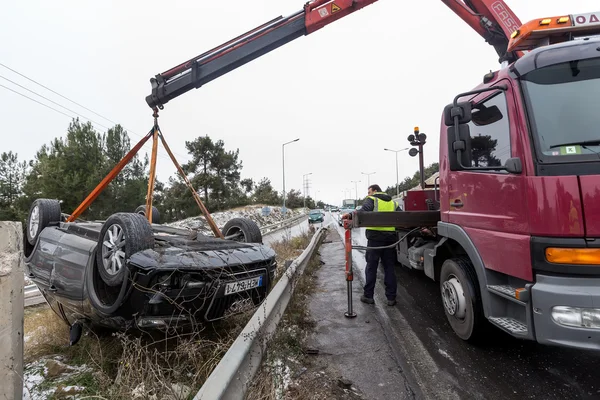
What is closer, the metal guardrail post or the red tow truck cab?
the red tow truck cab

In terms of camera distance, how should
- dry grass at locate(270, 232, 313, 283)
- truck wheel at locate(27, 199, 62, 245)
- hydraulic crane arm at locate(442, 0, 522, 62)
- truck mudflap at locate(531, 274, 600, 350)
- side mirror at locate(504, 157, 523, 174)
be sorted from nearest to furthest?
truck mudflap at locate(531, 274, 600, 350) → side mirror at locate(504, 157, 523, 174) → truck wheel at locate(27, 199, 62, 245) → hydraulic crane arm at locate(442, 0, 522, 62) → dry grass at locate(270, 232, 313, 283)

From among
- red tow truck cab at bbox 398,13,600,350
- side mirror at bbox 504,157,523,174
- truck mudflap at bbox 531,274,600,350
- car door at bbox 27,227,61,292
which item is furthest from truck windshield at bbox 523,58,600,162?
car door at bbox 27,227,61,292

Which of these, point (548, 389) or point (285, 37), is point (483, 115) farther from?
point (285, 37)

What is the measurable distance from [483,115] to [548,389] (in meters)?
2.37

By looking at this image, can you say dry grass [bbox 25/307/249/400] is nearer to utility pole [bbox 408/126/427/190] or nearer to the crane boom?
the crane boom

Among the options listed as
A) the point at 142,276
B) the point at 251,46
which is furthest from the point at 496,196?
the point at 251,46

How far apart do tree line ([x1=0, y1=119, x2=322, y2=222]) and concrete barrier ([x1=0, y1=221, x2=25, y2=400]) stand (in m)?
23.4

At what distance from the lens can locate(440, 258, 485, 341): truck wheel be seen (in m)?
3.13

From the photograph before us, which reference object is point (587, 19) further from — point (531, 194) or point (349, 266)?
point (349, 266)

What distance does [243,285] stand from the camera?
3.16m

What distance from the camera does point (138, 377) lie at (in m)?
2.35

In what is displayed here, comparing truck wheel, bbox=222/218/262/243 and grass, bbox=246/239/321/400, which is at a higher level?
truck wheel, bbox=222/218/262/243

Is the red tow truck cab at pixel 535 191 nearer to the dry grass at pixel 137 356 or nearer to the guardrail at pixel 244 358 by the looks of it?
the guardrail at pixel 244 358

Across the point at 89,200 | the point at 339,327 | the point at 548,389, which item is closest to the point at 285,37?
the point at 89,200
